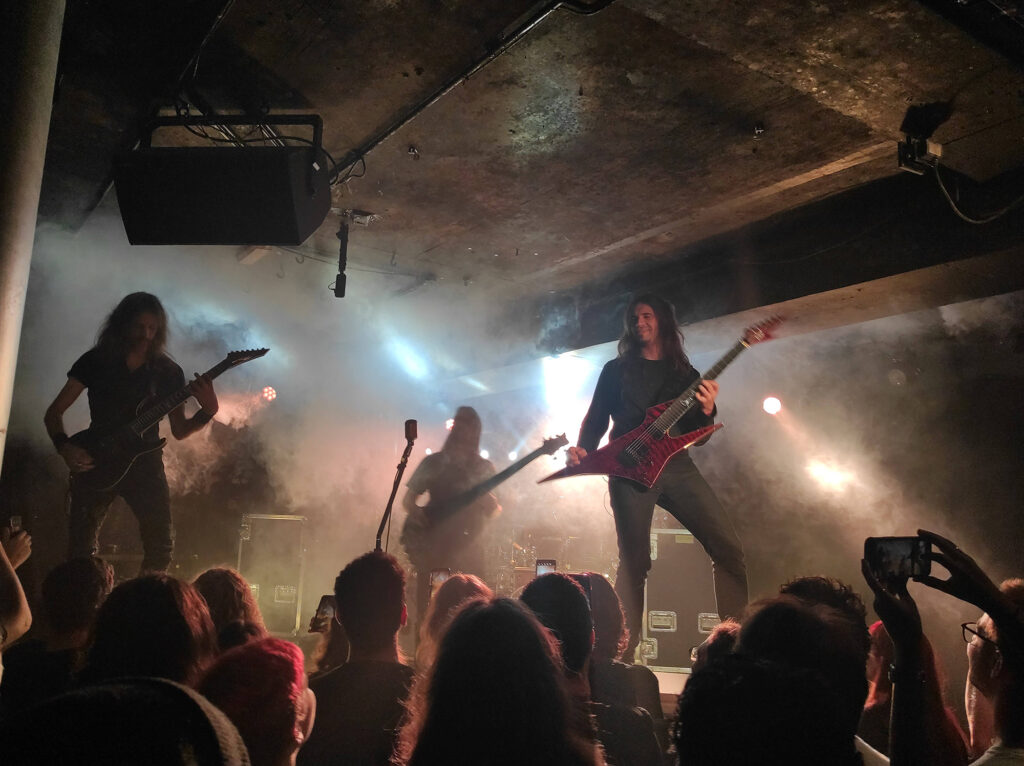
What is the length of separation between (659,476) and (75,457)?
398cm

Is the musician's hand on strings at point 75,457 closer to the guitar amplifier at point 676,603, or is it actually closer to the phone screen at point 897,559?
the phone screen at point 897,559

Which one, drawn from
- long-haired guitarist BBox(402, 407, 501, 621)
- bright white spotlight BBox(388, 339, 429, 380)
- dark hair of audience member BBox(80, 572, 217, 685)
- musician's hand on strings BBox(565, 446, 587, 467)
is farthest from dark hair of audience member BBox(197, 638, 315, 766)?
bright white spotlight BBox(388, 339, 429, 380)

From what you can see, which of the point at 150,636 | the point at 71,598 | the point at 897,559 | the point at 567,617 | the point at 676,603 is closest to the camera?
the point at 150,636

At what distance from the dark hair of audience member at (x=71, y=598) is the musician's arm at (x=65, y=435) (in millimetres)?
1903

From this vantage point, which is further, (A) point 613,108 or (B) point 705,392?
(A) point 613,108

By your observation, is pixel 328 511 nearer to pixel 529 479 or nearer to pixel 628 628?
pixel 529 479

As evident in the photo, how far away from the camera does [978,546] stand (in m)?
6.73

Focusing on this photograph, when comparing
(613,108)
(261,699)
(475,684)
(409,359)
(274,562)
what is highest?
(613,108)

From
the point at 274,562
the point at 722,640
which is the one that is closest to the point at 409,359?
the point at 274,562

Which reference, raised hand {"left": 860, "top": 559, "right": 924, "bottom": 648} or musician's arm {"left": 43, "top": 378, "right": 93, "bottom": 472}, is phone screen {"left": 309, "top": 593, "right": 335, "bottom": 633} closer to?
musician's arm {"left": 43, "top": 378, "right": 93, "bottom": 472}

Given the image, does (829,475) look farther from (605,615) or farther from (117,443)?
(117,443)

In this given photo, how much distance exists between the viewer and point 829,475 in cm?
823

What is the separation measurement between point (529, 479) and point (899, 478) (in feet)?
21.3

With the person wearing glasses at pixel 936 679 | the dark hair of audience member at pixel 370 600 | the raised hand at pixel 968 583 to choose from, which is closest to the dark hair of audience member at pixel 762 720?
the person wearing glasses at pixel 936 679
